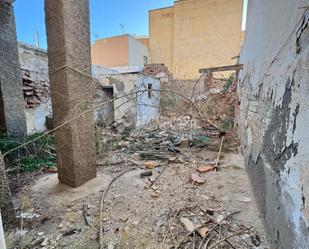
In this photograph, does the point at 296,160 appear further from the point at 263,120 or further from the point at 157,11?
the point at 157,11

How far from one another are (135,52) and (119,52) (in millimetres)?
1154

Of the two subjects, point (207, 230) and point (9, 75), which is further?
point (9, 75)

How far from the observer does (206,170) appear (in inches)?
111

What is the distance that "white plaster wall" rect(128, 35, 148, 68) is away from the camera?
12508 mm

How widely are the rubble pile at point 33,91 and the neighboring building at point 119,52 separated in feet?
27.3

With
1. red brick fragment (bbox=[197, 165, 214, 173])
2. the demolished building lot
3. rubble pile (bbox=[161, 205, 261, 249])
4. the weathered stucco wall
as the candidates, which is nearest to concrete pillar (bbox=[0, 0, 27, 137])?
the demolished building lot

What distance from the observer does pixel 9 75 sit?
10.0 feet

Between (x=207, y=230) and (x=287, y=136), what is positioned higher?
(x=287, y=136)

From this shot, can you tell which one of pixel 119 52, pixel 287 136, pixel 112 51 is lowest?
pixel 287 136

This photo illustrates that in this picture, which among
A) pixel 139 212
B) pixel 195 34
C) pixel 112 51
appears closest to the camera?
pixel 139 212

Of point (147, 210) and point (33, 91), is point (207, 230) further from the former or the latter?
point (33, 91)

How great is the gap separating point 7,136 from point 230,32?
14250 millimetres

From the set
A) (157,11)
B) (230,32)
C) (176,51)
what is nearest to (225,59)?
(230,32)

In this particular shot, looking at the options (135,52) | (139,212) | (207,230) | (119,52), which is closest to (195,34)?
(135,52)
